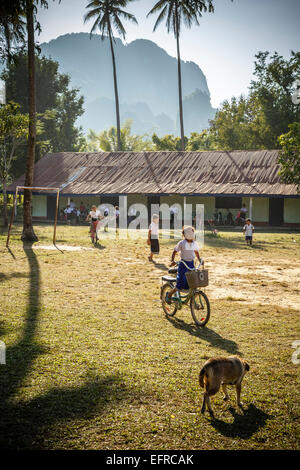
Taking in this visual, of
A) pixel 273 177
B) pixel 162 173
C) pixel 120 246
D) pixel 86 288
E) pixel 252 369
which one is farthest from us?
pixel 162 173

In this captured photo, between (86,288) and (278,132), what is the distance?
40.6 metres

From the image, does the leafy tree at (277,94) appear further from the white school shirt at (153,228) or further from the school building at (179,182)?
the white school shirt at (153,228)

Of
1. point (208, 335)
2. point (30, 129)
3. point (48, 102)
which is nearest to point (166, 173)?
point (30, 129)

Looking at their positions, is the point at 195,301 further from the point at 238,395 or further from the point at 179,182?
the point at 179,182

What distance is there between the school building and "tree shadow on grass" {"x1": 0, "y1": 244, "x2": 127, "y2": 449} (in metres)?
26.4

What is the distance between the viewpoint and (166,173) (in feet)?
113

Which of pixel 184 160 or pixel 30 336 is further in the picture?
pixel 184 160

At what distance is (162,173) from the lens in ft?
113

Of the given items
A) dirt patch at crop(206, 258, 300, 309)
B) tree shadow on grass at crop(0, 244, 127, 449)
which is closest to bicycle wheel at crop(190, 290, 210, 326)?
dirt patch at crop(206, 258, 300, 309)

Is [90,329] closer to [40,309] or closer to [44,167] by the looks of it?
[40,309]

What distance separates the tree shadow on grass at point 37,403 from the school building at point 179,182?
86.7ft

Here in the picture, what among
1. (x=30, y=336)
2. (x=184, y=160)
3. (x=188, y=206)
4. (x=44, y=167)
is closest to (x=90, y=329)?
(x=30, y=336)

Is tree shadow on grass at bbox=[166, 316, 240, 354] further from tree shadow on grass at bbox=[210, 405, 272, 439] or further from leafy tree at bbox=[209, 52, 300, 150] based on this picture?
leafy tree at bbox=[209, 52, 300, 150]

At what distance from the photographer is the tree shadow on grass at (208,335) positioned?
627cm
